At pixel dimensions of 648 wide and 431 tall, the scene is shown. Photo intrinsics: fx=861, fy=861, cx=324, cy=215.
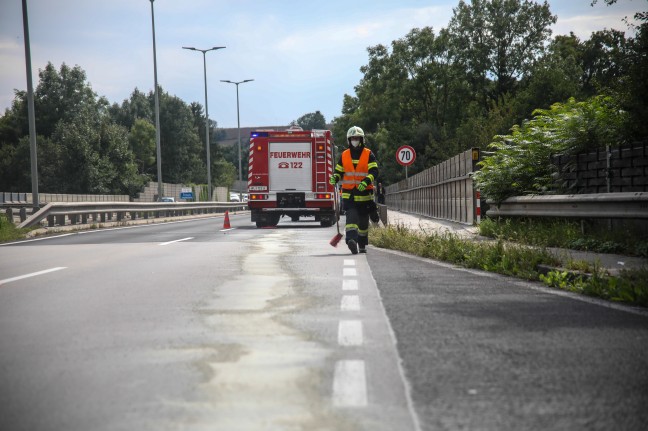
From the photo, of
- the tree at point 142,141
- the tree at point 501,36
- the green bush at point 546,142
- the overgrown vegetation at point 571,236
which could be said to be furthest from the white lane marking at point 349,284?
the tree at point 142,141

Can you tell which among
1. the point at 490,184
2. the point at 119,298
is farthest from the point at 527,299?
the point at 490,184

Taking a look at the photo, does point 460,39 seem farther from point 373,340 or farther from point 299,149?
point 373,340

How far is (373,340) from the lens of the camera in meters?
6.02

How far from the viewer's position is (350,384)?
4715 millimetres

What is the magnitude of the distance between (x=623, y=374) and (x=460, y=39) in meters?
74.9

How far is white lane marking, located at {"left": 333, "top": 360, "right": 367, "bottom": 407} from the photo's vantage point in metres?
4.36

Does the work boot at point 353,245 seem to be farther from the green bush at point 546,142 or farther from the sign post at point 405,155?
the sign post at point 405,155

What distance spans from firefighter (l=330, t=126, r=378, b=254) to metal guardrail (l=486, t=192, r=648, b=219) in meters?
3.02

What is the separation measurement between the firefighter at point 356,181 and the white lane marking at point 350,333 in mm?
7890

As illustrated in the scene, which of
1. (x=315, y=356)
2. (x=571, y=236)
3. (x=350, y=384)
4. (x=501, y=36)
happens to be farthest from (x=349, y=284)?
(x=501, y=36)

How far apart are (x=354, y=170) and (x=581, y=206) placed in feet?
12.5

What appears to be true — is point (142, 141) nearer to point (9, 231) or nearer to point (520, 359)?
point (9, 231)

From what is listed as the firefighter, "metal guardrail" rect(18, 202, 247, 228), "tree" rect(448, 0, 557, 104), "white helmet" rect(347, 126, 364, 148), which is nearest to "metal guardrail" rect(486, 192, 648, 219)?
the firefighter

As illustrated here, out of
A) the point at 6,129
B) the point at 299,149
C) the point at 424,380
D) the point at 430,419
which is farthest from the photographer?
the point at 6,129
